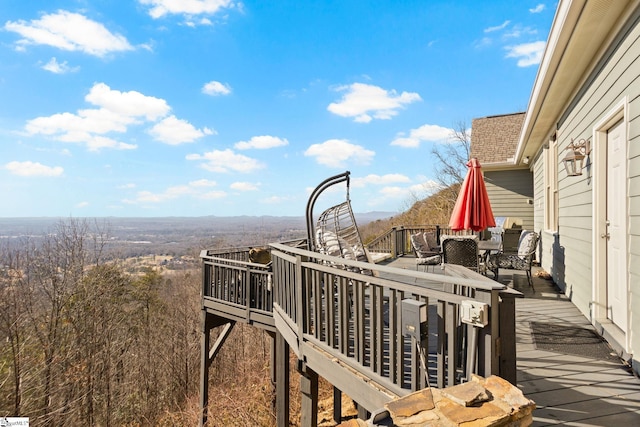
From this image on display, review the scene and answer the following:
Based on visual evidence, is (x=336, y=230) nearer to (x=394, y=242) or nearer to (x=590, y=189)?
(x=590, y=189)

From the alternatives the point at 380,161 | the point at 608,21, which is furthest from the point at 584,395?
the point at 380,161

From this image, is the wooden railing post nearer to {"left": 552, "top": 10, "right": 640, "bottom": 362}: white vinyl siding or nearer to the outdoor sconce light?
{"left": 552, "top": 10, "right": 640, "bottom": 362}: white vinyl siding

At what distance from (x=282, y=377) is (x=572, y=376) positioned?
357 centimetres

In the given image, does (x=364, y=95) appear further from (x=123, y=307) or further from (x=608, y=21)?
(x=608, y=21)

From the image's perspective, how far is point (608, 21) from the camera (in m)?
3.32

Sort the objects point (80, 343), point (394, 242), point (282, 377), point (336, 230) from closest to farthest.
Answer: point (336, 230)
point (282, 377)
point (394, 242)
point (80, 343)

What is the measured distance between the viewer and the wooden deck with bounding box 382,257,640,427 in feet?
7.34

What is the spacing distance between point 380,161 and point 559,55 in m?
26.9

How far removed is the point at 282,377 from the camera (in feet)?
17.0

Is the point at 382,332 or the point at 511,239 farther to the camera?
the point at 511,239

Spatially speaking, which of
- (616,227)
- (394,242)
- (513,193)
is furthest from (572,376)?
(513,193)

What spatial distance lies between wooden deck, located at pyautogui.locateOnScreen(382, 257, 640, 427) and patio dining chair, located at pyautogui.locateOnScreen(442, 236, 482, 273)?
1.28 meters

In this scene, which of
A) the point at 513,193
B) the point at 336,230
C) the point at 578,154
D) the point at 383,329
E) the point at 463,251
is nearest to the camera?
the point at 383,329

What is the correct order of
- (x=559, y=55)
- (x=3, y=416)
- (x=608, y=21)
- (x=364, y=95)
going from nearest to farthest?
(x=608, y=21) < (x=559, y=55) < (x=3, y=416) < (x=364, y=95)
